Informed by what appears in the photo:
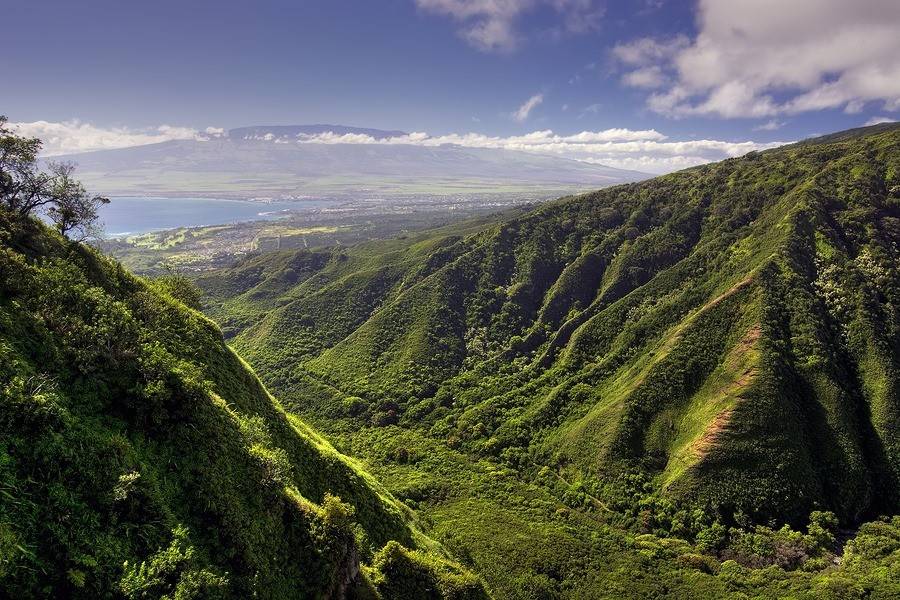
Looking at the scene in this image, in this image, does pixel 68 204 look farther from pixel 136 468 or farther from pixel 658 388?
pixel 658 388

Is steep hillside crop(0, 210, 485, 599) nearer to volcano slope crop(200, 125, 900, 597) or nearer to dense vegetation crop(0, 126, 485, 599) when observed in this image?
dense vegetation crop(0, 126, 485, 599)

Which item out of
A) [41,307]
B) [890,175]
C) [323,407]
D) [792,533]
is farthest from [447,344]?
[890,175]

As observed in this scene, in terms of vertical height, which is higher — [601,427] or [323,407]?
[601,427]

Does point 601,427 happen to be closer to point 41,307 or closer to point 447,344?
point 447,344

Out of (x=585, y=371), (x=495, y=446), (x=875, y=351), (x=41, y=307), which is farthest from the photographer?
(x=585, y=371)

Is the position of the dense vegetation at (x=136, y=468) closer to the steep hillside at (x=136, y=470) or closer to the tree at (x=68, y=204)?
the steep hillside at (x=136, y=470)

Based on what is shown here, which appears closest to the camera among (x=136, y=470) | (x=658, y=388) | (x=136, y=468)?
(x=136, y=470)

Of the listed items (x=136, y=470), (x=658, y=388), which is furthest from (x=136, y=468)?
(x=658, y=388)
